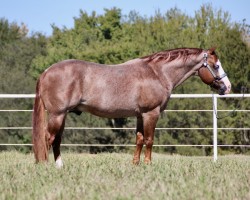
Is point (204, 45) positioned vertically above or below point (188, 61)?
below

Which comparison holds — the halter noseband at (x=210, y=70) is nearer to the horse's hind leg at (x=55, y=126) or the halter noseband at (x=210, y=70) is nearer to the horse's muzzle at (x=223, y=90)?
the horse's muzzle at (x=223, y=90)

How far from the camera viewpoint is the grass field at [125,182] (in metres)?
4.80

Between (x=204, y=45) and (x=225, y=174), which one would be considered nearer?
(x=225, y=174)

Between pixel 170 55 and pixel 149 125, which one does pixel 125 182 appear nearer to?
pixel 149 125

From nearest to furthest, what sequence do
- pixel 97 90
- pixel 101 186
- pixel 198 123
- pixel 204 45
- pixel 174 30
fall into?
pixel 101 186 → pixel 97 90 → pixel 198 123 → pixel 204 45 → pixel 174 30

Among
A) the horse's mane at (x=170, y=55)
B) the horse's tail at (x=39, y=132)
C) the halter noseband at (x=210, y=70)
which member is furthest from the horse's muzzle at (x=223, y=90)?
the horse's tail at (x=39, y=132)

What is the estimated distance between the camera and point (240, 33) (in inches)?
1394

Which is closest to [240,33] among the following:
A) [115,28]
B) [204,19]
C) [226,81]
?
[204,19]

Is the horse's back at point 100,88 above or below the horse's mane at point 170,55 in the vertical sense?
below

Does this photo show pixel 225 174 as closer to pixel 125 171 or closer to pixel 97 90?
pixel 125 171

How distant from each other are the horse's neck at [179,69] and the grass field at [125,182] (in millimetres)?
1511

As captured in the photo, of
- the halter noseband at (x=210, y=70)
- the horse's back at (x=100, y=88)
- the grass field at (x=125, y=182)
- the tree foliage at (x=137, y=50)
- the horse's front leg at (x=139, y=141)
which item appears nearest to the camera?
the grass field at (x=125, y=182)

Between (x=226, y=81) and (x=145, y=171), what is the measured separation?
244 cm

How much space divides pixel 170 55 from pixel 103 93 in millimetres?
1225
